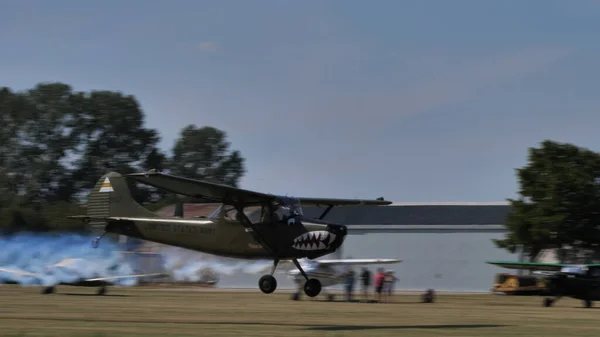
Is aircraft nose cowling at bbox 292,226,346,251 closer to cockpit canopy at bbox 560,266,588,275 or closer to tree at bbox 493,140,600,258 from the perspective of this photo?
cockpit canopy at bbox 560,266,588,275

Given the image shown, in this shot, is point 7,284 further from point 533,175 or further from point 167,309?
point 533,175

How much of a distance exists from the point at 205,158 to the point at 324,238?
8834 cm

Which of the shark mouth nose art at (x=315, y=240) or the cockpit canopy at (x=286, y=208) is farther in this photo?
the cockpit canopy at (x=286, y=208)

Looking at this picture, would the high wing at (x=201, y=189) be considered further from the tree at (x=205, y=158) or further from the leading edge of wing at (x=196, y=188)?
the tree at (x=205, y=158)

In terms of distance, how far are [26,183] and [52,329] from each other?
69.9 metres

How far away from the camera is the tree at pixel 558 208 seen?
49281mm

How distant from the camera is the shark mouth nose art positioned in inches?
914

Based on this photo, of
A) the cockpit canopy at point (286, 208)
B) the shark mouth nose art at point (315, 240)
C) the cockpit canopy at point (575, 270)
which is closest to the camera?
the shark mouth nose art at point (315, 240)

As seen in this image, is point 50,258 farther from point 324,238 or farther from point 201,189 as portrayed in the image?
point 324,238

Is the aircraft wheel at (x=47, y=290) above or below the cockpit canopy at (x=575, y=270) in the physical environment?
below

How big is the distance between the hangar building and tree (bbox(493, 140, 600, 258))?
9.06ft

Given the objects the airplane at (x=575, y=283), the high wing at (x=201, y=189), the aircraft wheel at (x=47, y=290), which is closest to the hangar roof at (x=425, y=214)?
the airplane at (x=575, y=283)

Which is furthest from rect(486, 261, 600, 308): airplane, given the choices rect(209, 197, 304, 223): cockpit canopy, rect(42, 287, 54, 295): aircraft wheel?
rect(42, 287, 54, 295): aircraft wheel

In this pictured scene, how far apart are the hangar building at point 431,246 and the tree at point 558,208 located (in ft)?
9.06
